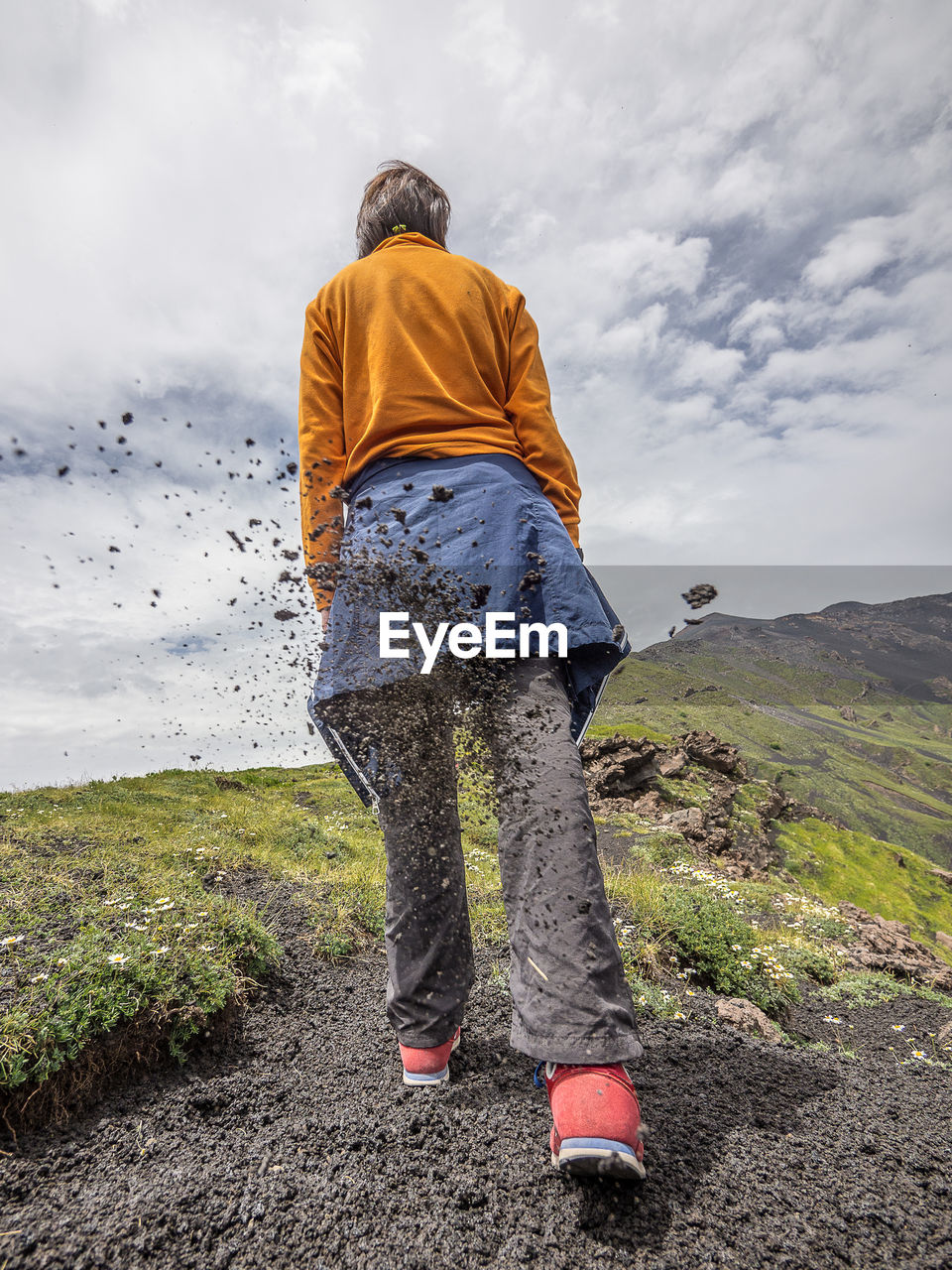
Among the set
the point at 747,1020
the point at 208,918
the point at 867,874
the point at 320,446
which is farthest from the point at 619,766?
the point at 320,446

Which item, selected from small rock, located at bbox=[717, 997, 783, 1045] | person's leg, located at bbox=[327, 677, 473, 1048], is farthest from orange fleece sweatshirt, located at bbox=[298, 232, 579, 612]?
small rock, located at bbox=[717, 997, 783, 1045]

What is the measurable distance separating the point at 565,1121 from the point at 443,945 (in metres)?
0.64

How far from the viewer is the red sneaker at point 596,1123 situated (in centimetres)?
110

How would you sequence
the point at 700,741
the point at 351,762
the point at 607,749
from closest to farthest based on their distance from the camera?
the point at 351,762, the point at 607,749, the point at 700,741

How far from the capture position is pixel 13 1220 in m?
1.14

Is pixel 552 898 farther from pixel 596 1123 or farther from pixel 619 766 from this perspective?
pixel 619 766

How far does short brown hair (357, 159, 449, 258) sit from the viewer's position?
2.30 meters

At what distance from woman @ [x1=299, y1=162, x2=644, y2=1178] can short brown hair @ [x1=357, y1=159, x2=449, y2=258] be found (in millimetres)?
301

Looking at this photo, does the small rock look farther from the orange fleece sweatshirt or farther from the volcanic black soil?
the orange fleece sweatshirt

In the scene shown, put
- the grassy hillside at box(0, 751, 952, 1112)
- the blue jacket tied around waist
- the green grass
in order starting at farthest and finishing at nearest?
the green grass, the grassy hillside at box(0, 751, 952, 1112), the blue jacket tied around waist

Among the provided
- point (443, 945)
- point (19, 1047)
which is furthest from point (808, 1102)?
point (19, 1047)

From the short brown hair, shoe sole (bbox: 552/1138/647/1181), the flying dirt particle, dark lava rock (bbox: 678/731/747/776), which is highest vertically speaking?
the short brown hair

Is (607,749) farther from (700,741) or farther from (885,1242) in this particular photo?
(885,1242)

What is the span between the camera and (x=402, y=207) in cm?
229
